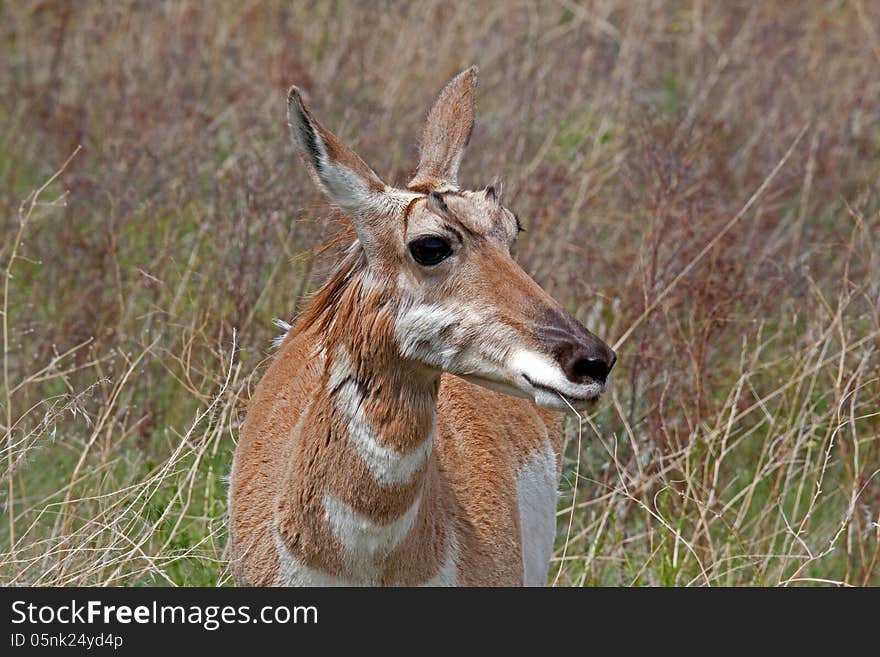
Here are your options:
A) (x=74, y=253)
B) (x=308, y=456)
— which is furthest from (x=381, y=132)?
(x=308, y=456)

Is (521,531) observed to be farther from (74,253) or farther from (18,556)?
(74,253)

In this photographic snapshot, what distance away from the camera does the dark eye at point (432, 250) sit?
15.4 feet

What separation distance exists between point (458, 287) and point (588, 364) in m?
0.52

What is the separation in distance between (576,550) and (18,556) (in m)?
2.45

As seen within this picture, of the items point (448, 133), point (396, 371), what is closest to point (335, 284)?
point (396, 371)

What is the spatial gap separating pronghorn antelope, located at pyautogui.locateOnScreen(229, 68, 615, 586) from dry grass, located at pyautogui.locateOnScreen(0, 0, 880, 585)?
2.07ft

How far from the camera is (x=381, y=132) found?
9484 mm

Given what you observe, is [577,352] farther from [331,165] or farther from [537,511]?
[537,511]

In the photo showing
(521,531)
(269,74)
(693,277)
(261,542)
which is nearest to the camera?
(261,542)

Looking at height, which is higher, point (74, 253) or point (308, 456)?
point (308, 456)

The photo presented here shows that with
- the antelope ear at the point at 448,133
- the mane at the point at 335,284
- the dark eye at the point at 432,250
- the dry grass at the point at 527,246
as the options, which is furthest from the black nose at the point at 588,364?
the dry grass at the point at 527,246

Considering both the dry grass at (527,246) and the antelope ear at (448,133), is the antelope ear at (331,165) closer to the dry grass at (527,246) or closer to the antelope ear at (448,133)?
the antelope ear at (448,133)

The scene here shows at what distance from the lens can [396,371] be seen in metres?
4.76

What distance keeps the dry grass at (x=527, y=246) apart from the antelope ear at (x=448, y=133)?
0.56 meters
